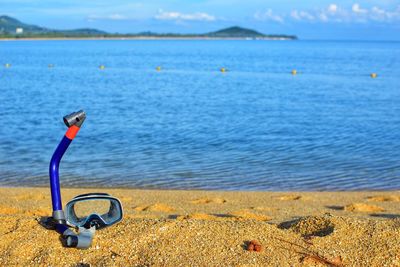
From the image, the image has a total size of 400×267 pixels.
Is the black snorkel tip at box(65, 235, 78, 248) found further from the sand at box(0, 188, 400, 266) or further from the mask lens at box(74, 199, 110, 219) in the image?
the mask lens at box(74, 199, 110, 219)

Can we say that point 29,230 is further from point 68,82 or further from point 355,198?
point 68,82

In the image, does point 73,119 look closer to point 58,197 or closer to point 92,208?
point 58,197

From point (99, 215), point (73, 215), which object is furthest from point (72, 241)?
point (73, 215)

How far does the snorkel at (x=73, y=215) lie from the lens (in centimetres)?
577

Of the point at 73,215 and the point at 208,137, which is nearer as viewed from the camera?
the point at 73,215

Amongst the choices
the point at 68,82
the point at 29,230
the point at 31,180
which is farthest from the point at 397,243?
the point at 68,82

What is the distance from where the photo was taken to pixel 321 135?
816 inches

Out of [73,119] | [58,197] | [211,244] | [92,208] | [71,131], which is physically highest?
[73,119]

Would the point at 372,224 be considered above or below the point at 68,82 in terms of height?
above

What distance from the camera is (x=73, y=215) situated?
20.7 feet

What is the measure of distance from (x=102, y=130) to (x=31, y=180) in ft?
25.1

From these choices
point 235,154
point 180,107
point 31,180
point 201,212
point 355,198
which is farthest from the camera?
point 180,107

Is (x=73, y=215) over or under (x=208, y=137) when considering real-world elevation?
over

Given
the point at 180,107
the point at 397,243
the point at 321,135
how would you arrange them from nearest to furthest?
the point at 397,243 < the point at 321,135 < the point at 180,107
